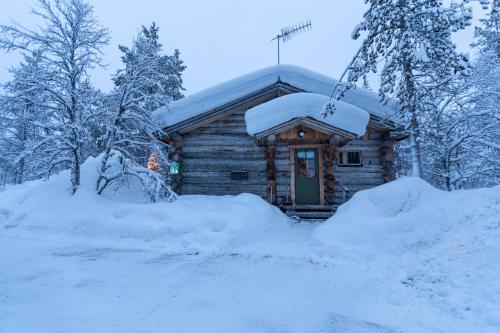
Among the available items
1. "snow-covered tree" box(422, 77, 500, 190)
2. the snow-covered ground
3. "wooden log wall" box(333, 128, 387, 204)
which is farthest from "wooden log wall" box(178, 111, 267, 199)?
"snow-covered tree" box(422, 77, 500, 190)

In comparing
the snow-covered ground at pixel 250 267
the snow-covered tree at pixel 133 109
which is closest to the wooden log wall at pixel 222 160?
the snow-covered tree at pixel 133 109

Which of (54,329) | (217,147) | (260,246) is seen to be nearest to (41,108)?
(217,147)

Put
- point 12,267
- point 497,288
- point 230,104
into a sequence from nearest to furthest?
1. point 497,288
2. point 12,267
3. point 230,104

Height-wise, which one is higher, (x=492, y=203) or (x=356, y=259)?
(x=492, y=203)

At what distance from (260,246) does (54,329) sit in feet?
14.4

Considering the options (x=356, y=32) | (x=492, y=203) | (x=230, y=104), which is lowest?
(x=492, y=203)

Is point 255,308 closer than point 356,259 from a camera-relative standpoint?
Yes

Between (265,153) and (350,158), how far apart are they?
3.37 metres

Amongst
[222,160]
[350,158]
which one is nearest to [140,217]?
[222,160]

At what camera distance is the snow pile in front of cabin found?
3389mm

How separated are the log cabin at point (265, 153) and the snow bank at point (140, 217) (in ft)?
4.72

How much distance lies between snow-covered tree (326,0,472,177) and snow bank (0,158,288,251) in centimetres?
399

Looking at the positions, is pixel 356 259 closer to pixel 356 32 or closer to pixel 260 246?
pixel 260 246

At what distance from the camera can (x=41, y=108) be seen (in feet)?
29.7
